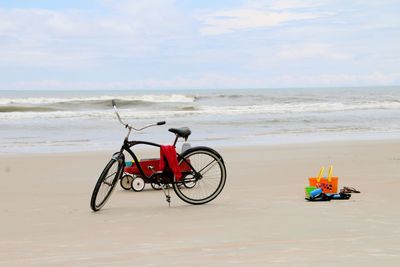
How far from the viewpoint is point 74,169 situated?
32.5 ft

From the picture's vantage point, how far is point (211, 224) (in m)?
5.35

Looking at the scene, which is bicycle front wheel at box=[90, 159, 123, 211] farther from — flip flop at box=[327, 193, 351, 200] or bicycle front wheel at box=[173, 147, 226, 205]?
flip flop at box=[327, 193, 351, 200]

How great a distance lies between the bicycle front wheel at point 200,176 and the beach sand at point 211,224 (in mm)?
151

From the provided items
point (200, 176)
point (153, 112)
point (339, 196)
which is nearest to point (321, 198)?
point (339, 196)

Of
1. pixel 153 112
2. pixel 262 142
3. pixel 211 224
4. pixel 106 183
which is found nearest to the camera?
pixel 211 224

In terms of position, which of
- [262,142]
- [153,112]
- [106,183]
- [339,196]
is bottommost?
[106,183]

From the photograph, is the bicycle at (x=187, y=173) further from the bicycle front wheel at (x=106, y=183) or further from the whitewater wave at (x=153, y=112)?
the whitewater wave at (x=153, y=112)

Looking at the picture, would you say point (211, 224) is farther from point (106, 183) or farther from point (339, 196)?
point (339, 196)

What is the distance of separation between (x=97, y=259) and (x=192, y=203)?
2531 millimetres

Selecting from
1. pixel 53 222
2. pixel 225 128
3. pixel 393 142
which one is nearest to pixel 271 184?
pixel 53 222

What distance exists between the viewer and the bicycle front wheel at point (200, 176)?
6.48 m

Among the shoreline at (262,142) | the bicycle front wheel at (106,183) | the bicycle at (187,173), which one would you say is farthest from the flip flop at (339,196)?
the shoreline at (262,142)

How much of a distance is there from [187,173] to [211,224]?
4.10 ft

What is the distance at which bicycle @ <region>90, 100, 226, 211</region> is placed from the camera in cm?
631
